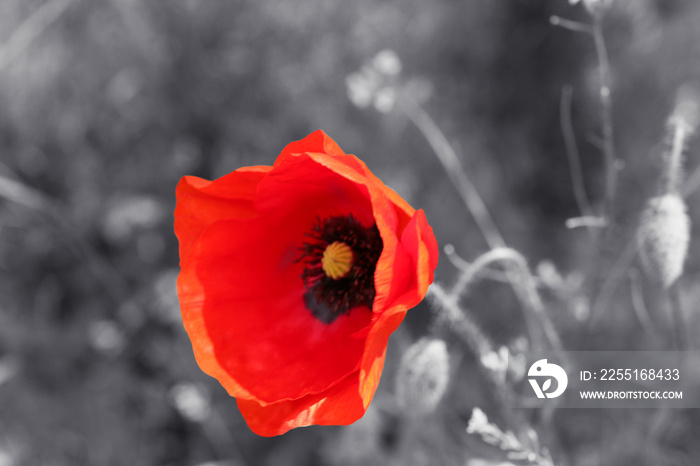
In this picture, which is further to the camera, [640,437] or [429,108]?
[429,108]

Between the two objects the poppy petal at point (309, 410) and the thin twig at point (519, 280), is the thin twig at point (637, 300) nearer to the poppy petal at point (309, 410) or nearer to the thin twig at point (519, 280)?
the thin twig at point (519, 280)

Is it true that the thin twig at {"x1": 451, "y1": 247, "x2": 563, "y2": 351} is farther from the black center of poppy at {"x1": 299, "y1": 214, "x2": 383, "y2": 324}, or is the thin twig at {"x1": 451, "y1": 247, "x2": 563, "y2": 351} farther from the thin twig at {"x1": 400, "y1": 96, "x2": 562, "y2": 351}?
the black center of poppy at {"x1": 299, "y1": 214, "x2": 383, "y2": 324}

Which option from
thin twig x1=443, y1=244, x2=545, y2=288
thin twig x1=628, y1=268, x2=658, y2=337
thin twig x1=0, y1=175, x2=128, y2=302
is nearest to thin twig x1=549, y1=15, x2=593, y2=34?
thin twig x1=443, y1=244, x2=545, y2=288

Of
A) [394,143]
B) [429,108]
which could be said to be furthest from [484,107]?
[394,143]

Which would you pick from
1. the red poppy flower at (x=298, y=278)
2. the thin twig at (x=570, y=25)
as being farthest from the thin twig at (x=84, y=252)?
the thin twig at (x=570, y=25)

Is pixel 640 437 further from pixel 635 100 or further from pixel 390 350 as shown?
pixel 635 100

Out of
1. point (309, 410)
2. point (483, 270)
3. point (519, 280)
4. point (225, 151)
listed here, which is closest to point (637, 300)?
point (519, 280)
